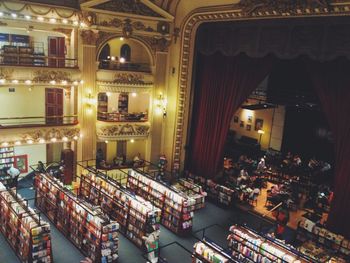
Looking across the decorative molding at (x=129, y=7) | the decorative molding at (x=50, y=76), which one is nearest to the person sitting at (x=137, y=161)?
the decorative molding at (x=50, y=76)

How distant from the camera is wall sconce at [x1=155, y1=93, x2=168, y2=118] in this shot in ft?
49.3

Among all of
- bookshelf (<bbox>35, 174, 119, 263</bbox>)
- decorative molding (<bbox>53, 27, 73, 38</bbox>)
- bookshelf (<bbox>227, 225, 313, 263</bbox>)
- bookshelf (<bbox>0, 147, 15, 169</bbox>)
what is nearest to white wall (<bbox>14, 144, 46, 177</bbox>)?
bookshelf (<bbox>0, 147, 15, 169</bbox>)

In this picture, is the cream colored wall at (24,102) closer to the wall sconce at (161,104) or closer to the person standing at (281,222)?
the wall sconce at (161,104)

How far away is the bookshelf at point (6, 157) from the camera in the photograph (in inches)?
579

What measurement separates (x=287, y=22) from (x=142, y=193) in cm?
746

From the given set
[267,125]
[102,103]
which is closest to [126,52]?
[102,103]

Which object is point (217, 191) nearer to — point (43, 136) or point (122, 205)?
point (122, 205)

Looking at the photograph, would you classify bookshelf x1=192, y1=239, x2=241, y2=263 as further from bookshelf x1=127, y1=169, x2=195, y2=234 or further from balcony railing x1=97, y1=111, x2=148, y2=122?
balcony railing x1=97, y1=111, x2=148, y2=122

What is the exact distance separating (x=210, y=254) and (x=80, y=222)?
3889mm

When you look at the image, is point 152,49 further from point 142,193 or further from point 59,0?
point 142,193

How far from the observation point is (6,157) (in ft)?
48.6

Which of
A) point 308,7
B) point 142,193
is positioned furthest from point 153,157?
point 308,7

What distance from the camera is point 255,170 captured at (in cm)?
1659

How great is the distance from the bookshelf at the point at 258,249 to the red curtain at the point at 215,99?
18.4 ft
